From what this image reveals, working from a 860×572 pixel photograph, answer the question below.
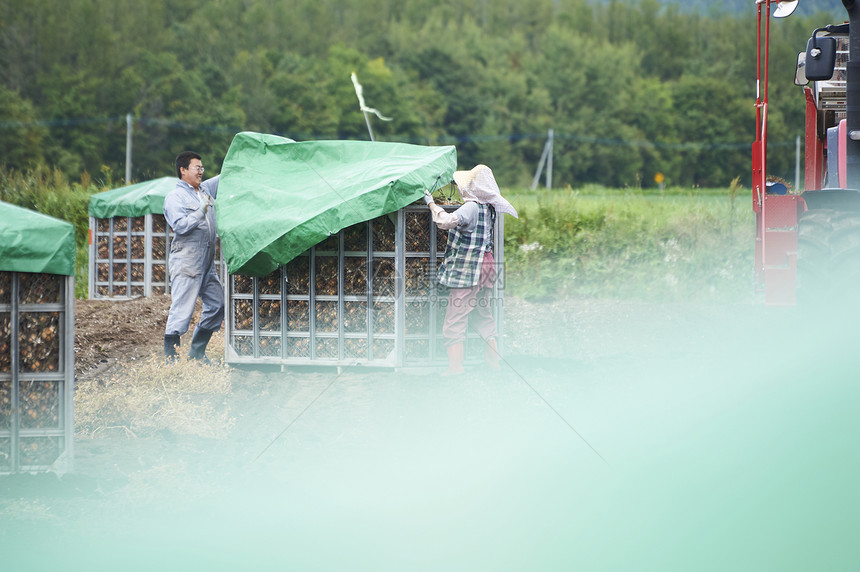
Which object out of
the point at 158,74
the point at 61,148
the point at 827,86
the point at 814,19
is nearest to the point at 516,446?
the point at 827,86

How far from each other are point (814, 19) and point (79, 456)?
76.4 m

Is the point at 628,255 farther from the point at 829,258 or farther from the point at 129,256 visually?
the point at 129,256

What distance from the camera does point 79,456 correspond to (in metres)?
6.36

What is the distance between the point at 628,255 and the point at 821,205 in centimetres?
531

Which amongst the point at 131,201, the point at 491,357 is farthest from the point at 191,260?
the point at 131,201

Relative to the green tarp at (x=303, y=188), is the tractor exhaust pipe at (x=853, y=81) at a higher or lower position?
higher

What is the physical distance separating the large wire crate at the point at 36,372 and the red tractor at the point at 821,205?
5.79m

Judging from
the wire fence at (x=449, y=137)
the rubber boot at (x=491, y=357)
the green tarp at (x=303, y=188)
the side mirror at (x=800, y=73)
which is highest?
the wire fence at (x=449, y=137)

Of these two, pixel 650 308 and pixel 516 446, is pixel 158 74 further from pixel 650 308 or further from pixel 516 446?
pixel 516 446

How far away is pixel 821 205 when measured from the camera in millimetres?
7922

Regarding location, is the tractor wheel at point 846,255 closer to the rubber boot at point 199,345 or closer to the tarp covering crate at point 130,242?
the rubber boot at point 199,345

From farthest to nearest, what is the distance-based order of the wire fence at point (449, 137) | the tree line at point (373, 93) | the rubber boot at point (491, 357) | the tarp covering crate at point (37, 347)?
the tree line at point (373, 93)
the wire fence at point (449, 137)
the rubber boot at point (491, 357)
the tarp covering crate at point (37, 347)

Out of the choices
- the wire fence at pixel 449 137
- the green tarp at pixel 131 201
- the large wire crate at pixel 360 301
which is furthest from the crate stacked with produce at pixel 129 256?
the wire fence at pixel 449 137

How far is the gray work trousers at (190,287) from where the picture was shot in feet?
27.7
